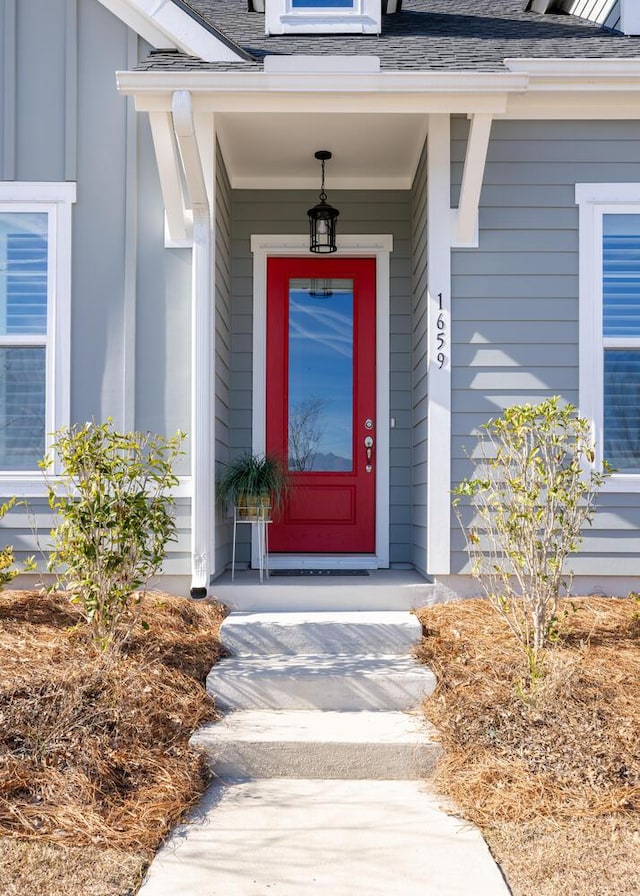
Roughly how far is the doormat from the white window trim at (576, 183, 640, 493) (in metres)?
1.48

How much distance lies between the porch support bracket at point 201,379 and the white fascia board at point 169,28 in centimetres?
36

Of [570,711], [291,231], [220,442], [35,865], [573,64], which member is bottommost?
[35,865]

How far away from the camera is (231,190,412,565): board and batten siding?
5.45m

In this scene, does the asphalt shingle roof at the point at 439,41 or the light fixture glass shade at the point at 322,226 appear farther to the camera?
the light fixture glass shade at the point at 322,226

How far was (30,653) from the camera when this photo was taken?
3375 millimetres

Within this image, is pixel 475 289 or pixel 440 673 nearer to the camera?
pixel 440 673

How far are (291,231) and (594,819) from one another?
13.1ft

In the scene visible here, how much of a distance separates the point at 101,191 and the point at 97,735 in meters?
3.00

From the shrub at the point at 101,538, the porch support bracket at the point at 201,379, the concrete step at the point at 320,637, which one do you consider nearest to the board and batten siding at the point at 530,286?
the concrete step at the point at 320,637

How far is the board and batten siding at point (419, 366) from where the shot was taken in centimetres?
468

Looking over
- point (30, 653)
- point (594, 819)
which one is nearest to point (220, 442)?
point (30, 653)

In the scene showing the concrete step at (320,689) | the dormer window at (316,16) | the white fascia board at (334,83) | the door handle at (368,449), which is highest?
the dormer window at (316,16)

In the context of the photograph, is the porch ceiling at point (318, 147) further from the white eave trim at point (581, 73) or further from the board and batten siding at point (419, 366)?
the white eave trim at point (581, 73)

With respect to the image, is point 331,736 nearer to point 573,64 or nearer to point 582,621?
point 582,621
